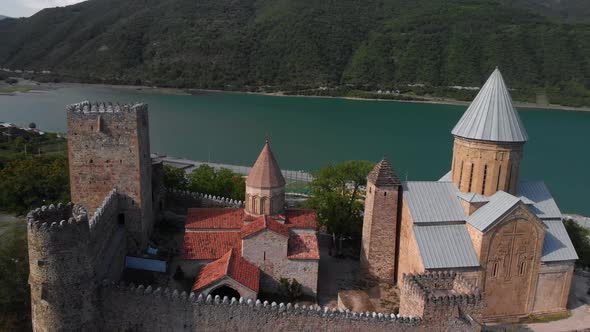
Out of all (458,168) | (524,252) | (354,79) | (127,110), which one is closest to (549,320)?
(524,252)

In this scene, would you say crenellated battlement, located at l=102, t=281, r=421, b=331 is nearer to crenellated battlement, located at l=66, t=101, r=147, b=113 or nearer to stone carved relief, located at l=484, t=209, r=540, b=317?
stone carved relief, located at l=484, t=209, r=540, b=317

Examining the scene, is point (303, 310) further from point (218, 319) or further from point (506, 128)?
point (506, 128)

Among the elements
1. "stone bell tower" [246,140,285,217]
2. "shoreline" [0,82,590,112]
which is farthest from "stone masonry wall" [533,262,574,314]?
"shoreline" [0,82,590,112]

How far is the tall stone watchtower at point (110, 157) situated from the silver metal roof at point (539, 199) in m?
11.1

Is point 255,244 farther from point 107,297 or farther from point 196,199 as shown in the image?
point 196,199

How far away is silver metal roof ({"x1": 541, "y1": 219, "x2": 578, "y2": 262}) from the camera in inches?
496

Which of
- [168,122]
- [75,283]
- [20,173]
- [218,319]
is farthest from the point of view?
[168,122]

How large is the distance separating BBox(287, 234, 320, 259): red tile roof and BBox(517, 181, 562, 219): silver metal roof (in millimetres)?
6185

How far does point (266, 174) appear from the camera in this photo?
13.1 m

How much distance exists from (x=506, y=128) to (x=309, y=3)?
85.6m

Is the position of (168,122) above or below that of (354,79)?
below

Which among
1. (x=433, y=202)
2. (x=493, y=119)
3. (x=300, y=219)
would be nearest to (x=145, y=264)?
(x=300, y=219)

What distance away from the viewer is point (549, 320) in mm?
12641

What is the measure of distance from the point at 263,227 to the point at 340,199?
537 cm
